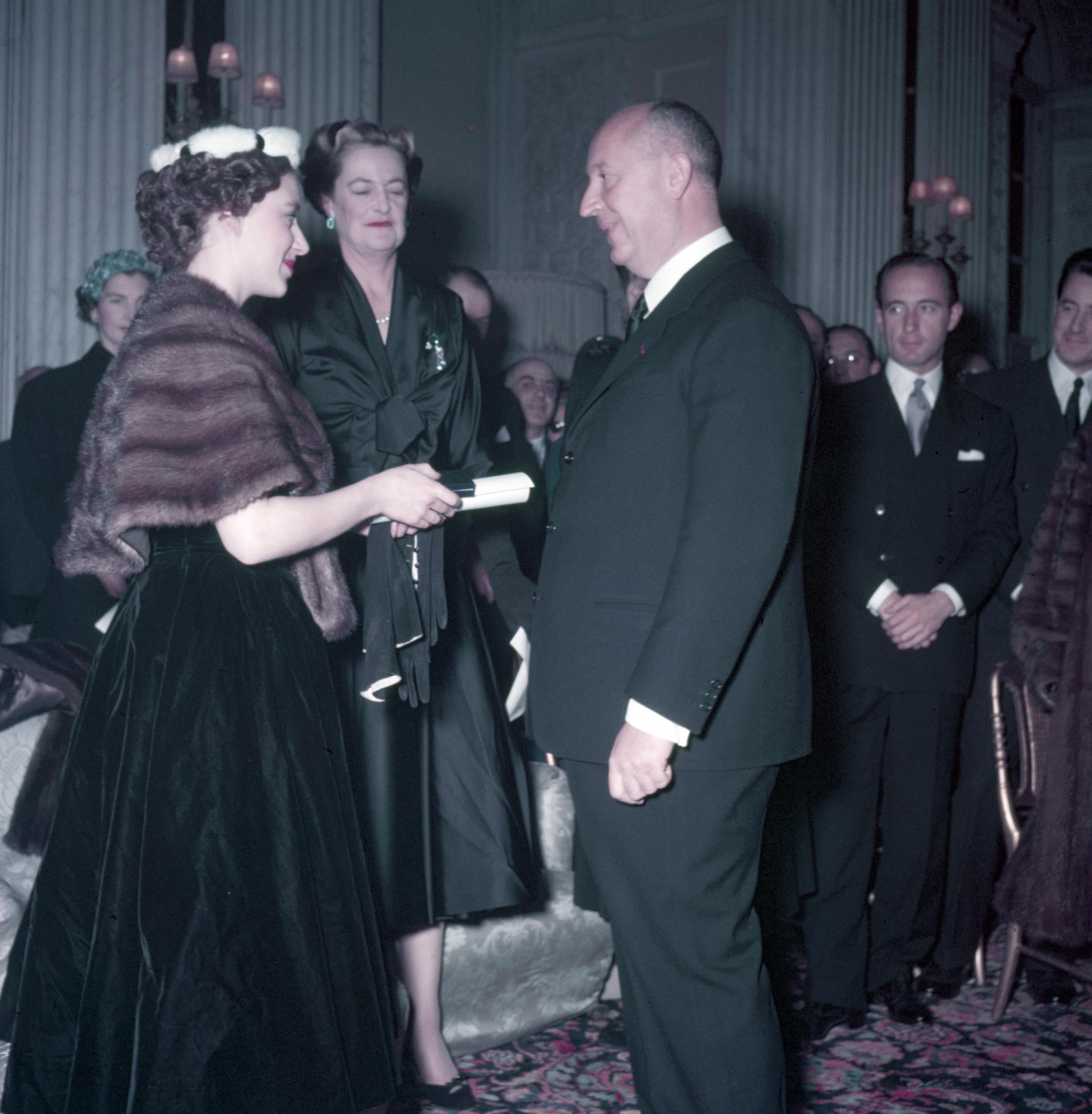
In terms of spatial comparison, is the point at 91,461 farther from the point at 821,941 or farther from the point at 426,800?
the point at 821,941

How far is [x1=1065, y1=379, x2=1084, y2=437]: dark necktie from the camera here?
10.2ft

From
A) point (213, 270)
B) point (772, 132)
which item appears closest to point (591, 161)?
point (213, 270)

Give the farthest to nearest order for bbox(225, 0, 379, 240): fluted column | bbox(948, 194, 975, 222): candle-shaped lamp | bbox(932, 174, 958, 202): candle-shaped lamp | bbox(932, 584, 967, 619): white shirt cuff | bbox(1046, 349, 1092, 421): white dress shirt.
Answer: bbox(948, 194, 975, 222): candle-shaped lamp, bbox(932, 174, 958, 202): candle-shaped lamp, bbox(225, 0, 379, 240): fluted column, bbox(1046, 349, 1092, 421): white dress shirt, bbox(932, 584, 967, 619): white shirt cuff

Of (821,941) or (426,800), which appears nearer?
(426,800)

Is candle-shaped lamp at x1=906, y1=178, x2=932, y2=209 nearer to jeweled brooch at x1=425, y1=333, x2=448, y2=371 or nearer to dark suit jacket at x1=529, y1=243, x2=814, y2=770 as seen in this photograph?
jeweled brooch at x1=425, y1=333, x2=448, y2=371

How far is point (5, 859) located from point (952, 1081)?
1898 millimetres

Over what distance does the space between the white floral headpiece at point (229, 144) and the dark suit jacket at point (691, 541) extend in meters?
0.61

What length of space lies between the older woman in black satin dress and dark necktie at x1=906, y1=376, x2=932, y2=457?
1129mm

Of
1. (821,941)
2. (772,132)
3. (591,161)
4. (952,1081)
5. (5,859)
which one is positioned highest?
(772,132)

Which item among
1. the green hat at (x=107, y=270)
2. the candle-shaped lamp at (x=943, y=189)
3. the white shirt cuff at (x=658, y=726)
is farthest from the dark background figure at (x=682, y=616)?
the candle-shaped lamp at (x=943, y=189)

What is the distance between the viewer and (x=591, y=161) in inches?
67.3

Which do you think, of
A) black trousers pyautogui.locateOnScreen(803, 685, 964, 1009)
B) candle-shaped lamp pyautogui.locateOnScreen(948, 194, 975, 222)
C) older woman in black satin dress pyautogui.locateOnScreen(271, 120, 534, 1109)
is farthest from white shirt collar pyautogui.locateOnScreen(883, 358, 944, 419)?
candle-shaped lamp pyautogui.locateOnScreen(948, 194, 975, 222)

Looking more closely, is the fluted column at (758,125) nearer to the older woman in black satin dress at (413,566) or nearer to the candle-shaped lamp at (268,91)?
the candle-shaped lamp at (268,91)

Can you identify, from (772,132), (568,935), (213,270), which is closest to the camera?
(213,270)
